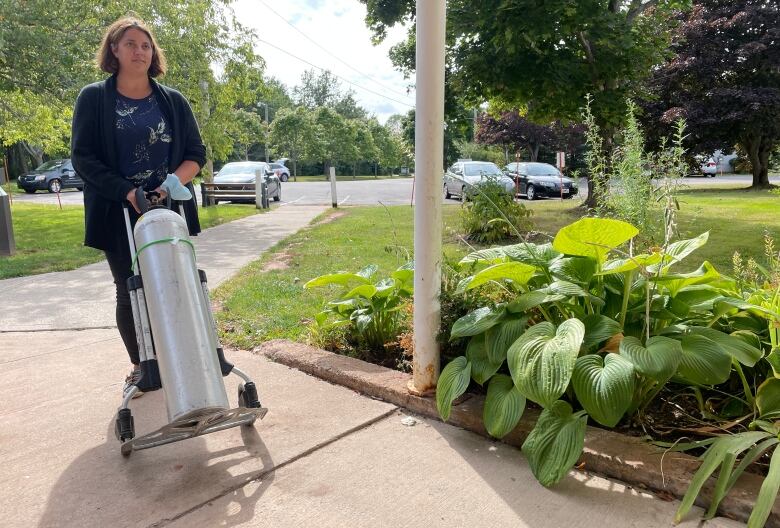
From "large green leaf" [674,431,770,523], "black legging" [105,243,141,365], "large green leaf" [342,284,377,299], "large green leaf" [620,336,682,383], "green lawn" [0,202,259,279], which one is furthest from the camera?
"green lawn" [0,202,259,279]

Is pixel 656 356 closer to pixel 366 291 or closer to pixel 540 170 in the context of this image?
pixel 366 291

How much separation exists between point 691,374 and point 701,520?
0.53 m

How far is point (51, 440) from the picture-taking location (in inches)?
106

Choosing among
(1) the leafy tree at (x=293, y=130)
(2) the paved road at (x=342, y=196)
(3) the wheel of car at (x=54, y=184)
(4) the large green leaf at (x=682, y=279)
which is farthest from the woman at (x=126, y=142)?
(1) the leafy tree at (x=293, y=130)

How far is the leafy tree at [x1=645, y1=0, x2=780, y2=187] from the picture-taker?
20484 millimetres

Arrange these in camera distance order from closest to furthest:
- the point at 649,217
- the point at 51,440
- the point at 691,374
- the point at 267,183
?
the point at 691,374 < the point at 51,440 < the point at 649,217 < the point at 267,183

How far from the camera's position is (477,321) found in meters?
2.80

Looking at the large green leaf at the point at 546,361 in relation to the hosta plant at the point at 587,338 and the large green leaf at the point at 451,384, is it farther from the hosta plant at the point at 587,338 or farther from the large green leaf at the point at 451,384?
the large green leaf at the point at 451,384

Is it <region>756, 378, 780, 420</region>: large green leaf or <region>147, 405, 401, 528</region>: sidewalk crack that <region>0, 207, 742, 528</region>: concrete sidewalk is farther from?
<region>756, 378, 780, 420</region>: large green leaf

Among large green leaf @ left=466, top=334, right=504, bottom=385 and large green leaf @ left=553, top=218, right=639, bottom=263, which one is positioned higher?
large green leaf @ left=553, top=218, right=639, bottom=263

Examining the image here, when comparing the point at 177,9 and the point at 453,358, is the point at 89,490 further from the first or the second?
the point at 177,9

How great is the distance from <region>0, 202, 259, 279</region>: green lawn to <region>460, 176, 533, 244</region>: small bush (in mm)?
5426

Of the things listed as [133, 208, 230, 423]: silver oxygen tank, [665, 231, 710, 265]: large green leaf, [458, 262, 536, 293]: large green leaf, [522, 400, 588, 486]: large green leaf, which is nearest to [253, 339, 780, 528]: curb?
[522, 400, 588, 486]: large green leaf

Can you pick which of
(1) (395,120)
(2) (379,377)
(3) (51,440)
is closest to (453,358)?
(2) (379,377)
